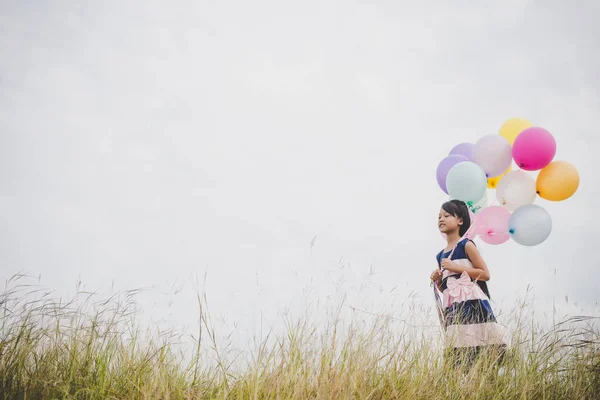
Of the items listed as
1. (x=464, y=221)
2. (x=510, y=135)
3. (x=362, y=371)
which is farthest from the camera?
(x=510, y=135)

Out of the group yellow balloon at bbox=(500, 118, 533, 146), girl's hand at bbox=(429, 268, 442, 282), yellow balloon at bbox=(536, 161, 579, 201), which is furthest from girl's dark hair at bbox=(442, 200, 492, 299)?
yellow balloon at bbox=(500, 118, 533, 146)

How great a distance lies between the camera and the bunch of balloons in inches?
133

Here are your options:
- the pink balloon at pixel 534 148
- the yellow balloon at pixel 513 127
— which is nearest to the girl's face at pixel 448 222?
the pink balloon at pixel 534 148

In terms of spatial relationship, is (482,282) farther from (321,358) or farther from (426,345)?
(321,358)

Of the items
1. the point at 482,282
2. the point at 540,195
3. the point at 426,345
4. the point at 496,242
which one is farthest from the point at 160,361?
the point at 540,195

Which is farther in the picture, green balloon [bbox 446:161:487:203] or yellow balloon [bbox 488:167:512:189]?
yellow balloon [bbox 488:167:512:189]

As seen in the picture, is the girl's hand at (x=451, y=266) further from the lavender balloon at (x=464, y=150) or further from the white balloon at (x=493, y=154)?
the lavender balloon at (x=464, y=150)

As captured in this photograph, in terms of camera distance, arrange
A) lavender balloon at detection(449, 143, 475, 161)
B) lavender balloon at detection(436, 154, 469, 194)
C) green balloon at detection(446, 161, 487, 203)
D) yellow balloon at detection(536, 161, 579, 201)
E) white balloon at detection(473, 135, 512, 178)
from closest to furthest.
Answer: green balloon at detection(446, 161, 487, 203)
yellow balloon at detection(536, 161, 579, 201)
white balloon at detection(473, 135, 512, 178)
lavender balloon at detection(436, 154, 469, 194)
lavender balloon at detection(449, 143, 475, 161)

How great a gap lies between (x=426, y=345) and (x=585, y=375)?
951 millimetres

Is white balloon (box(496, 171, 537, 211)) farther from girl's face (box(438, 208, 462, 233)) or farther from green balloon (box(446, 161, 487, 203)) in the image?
girl's face (box(438, 208, 462, 233))

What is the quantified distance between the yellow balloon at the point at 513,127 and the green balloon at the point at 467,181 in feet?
2.22

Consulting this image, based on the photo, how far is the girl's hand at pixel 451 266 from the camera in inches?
114

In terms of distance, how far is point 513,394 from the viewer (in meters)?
2.21

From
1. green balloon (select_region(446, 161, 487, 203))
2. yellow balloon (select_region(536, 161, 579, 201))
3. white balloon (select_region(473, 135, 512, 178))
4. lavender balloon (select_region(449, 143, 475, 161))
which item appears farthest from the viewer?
lavender balloon (select_region(449, 143, 475, 161))
